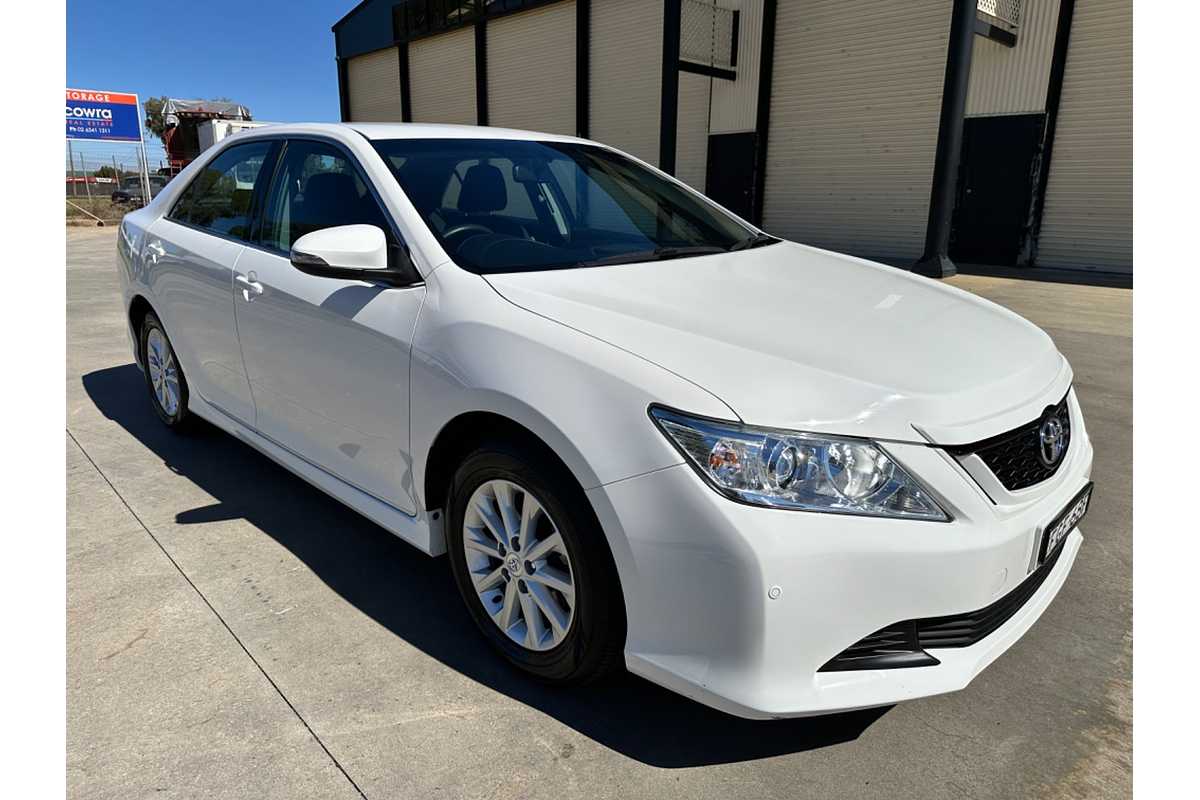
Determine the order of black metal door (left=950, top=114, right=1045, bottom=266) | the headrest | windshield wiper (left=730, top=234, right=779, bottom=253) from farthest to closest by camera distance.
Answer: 1. black metal door (left=950, top=114, right=1045, bottom=266)
2. windshield wiper (left=730, top=234, right=779, bottom=253)
3. the headrest

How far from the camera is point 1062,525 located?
208 cm

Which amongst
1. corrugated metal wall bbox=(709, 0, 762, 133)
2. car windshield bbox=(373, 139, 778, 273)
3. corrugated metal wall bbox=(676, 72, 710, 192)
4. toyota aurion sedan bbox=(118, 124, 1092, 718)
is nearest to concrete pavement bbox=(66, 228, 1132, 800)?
toyota aurion sedan bbox=(118, 124, 1092, 718)

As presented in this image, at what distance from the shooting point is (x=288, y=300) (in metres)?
2.89

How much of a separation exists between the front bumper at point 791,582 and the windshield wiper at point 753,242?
161 cm

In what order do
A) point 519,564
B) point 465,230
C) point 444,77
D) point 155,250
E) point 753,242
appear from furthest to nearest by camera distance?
point 444,77 < point 155,250 < point 753,242 < point 465,230 < point 519,564

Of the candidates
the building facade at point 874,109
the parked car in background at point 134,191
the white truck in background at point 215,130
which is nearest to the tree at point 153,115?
the parked car in background at point 134,191

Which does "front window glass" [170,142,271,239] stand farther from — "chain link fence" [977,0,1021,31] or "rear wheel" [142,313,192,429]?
"chain link fence" [977,0,1021,31]

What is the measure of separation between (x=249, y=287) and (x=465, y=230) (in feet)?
3.66

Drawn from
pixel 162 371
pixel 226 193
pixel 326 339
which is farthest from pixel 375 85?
pixel 326 339

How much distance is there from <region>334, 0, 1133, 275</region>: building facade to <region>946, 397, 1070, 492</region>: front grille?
10.2 m

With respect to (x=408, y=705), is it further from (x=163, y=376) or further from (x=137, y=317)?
(x=137, y=317)

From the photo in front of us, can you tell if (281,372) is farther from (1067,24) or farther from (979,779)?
(1067,24)

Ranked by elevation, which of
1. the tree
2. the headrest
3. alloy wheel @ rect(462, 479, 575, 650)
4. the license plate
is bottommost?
alloy wheel @ rect(462, 479, 575, 650)

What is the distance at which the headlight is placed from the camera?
170cm
